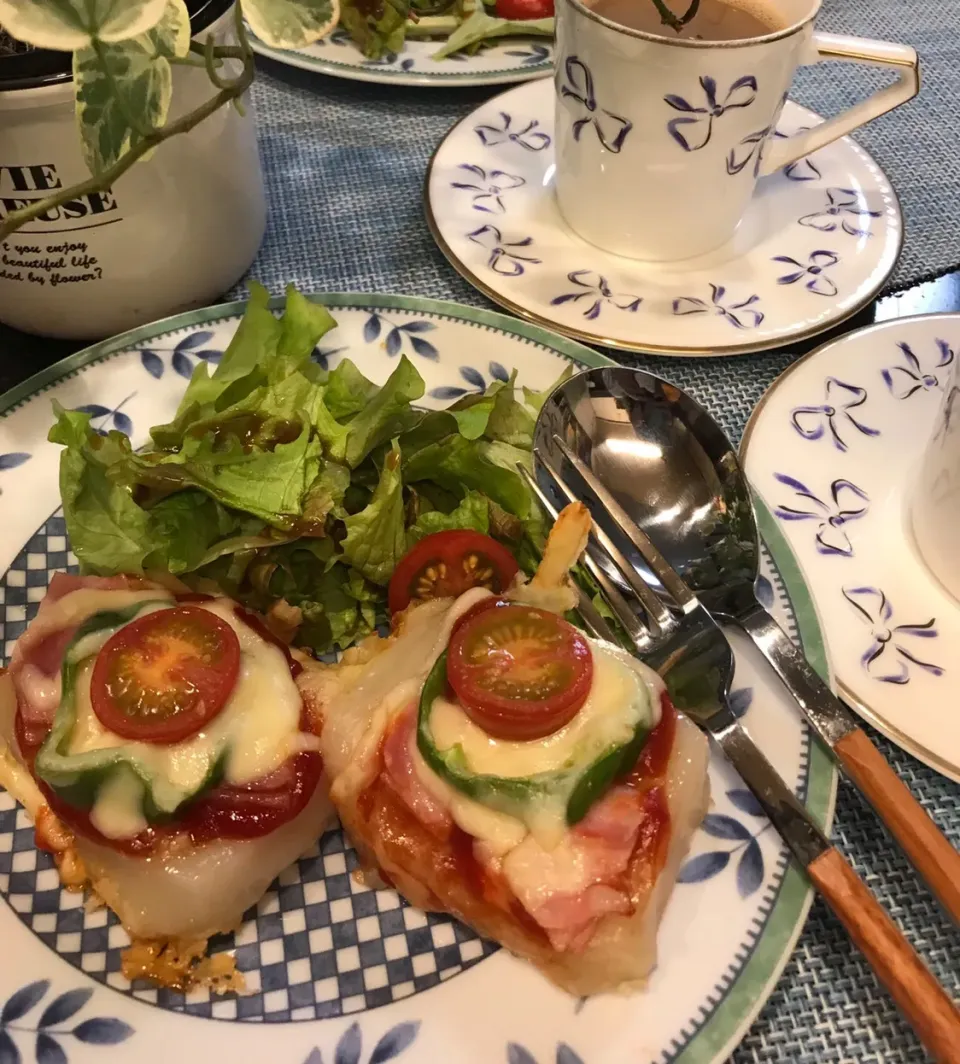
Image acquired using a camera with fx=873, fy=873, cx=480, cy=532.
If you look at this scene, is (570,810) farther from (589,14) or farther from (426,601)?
(589,14)

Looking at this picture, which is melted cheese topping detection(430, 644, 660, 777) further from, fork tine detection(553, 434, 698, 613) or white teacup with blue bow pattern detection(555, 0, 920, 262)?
white teacup with blue bow pattern detection(555, 0, 920, 262)

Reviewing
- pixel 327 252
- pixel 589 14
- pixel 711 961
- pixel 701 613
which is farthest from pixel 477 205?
pixel 711 961

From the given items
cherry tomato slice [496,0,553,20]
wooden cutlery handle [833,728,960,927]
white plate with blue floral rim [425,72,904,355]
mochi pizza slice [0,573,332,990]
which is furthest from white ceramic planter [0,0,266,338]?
wooden cutlery handle [833,728,960,927]

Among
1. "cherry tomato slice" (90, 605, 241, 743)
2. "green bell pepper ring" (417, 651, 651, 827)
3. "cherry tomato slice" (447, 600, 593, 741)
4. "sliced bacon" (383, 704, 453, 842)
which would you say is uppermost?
"cherry tomato slice" (447, 600, 593, 741)

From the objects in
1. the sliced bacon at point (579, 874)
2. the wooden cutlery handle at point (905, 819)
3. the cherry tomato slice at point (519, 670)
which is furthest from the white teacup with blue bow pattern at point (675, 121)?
the sliced bacon at point (579, 874)

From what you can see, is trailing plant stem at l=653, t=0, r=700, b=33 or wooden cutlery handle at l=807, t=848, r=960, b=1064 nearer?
wooden cutlery handle at l=807, t=848, r=960, b=1064

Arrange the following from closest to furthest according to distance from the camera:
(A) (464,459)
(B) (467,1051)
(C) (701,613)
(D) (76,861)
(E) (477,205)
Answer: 1. (B) (467,1051)
2. (D) (76,861)
3. (C) (701,613)
4. (A) (464,459)
5. (E) (477,205)
